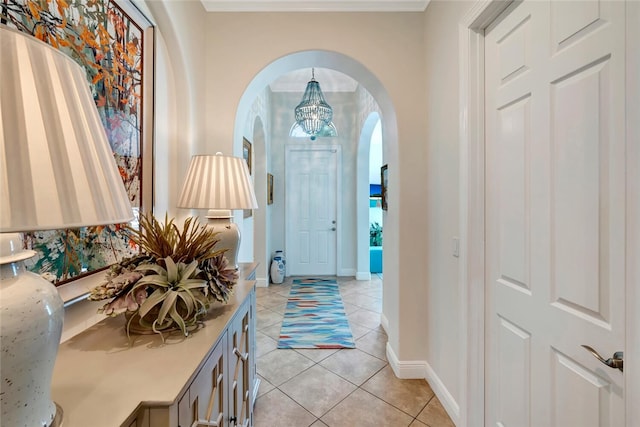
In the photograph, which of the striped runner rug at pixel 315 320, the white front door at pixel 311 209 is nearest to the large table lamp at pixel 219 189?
the striped runner rug at pixel 315 320

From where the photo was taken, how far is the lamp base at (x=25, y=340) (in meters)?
0.41

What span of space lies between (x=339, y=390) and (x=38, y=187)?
6.97 ft

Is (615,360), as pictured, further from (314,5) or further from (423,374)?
(314,5)

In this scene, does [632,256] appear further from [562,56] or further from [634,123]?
[562,56]

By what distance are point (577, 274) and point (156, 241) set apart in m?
1.44

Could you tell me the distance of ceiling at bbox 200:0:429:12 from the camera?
2057 millimetres

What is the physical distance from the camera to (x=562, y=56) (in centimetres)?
101

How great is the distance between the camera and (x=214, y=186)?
1404 mm

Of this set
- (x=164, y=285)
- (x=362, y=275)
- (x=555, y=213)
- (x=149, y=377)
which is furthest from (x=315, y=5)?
(x=362, y=275)

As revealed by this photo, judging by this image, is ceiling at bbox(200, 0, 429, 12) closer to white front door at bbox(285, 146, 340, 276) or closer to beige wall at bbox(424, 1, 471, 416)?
beige wall at bbox(424, 1, 471, 416)

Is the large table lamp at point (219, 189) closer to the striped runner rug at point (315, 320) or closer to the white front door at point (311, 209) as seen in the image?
the striped runner rug at point (315, 320)

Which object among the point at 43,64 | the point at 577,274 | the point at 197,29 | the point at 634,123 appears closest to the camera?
the point at 43,64

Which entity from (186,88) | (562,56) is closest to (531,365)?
(562,56)

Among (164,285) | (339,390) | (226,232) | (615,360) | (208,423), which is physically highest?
(226,232)
